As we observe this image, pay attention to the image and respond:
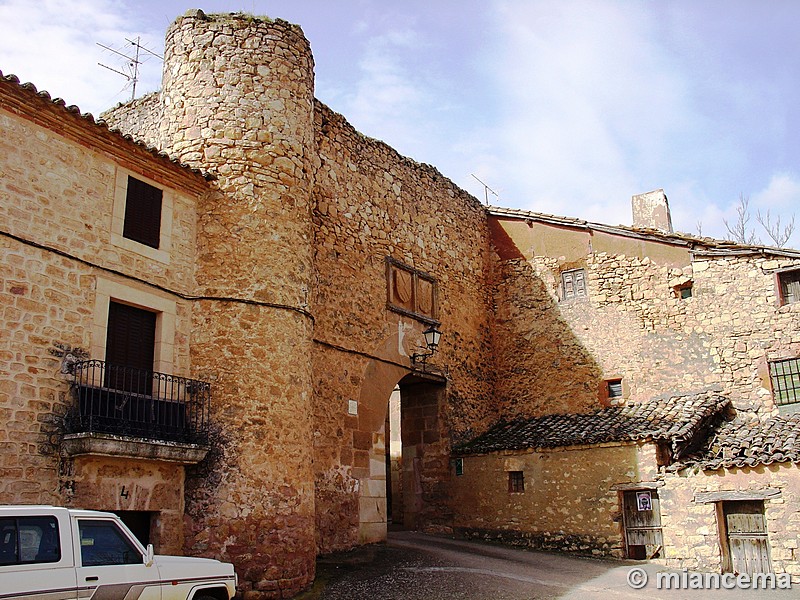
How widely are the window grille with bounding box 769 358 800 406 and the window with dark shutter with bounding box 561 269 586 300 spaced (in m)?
4.35

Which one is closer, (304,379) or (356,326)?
(304,379)

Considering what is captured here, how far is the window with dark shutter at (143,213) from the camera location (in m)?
10.5

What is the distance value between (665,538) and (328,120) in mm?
9680

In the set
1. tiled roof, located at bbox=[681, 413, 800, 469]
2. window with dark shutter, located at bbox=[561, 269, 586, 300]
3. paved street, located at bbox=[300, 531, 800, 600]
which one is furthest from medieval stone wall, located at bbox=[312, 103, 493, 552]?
tiled roof, located at bbox=[681, 413, 800, 469]

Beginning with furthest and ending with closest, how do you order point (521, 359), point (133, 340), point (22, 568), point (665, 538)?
point (521, 359) → point (665, 538) → point (133, 340) → point (22, 568)

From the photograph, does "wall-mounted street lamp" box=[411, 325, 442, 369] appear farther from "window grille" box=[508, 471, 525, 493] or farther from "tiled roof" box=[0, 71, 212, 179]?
"tiled roof" box=[0, 71, 212, 179]

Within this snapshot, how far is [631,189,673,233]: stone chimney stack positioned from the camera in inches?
750

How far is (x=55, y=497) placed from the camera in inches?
343

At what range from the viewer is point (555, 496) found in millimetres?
14523

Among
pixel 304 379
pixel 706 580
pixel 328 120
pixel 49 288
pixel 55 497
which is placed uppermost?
pixel 328 120

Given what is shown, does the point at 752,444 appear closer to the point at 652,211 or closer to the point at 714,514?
the point at 714,514

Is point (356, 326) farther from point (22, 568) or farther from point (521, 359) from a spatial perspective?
point (22, 568)

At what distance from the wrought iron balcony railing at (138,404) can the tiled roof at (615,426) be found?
7207 millimetres

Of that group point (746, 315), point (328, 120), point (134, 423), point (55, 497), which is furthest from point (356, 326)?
point (746, 315)
